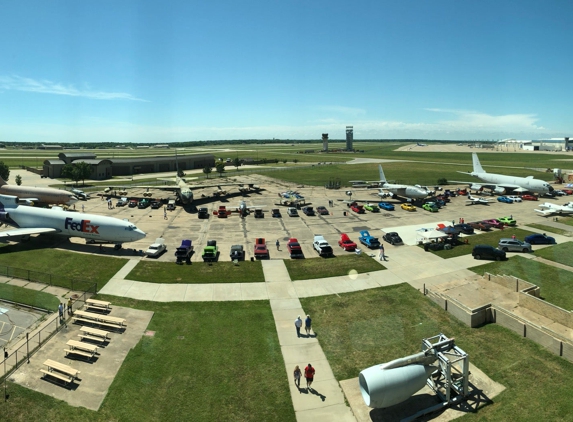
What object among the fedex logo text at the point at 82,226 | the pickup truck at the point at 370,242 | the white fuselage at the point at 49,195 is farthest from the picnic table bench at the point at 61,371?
the white fuselage at the point at 49,195

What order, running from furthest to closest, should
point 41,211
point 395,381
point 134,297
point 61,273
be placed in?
point 41,211 < point 61,273 < point 134,297 < point 395,381

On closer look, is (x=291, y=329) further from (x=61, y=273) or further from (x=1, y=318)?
(x=61, y=273)

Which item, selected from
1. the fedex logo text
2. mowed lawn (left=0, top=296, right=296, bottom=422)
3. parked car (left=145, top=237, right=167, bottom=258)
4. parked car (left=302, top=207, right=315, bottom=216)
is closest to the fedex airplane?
the fedex logo text

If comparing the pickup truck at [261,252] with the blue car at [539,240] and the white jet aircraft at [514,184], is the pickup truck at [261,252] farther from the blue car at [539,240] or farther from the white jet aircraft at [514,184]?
the white jet aircraft at [514,184]

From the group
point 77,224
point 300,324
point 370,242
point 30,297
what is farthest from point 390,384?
point 77,224

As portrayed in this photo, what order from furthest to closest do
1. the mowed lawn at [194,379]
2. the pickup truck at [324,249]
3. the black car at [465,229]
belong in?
the black car at [465,229] → the pickup truck at [324,249] → the mowed lawn at [194,379]

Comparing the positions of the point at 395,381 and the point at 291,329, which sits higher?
the point at 395,381

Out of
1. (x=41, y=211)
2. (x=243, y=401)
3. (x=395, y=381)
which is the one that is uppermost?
(x=41, y=211)

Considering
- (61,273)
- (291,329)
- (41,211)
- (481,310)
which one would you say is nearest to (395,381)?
(291,329)
